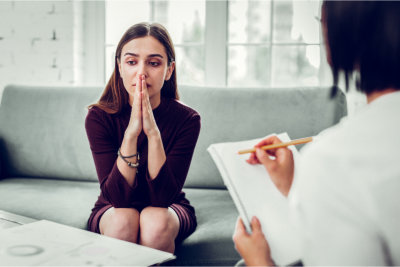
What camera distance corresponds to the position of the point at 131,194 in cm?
124

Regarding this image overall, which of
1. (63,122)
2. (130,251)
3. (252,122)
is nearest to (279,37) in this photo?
(252,122)

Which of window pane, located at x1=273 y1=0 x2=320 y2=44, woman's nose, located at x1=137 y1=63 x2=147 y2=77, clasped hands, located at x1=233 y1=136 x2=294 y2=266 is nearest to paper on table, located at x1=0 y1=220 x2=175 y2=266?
clasped hands, located at x1=233 y1=136 x2=294 y2=266

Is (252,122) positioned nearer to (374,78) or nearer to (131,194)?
(131,194)

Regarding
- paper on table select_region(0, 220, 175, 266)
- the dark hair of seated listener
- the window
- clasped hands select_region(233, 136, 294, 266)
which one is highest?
the window

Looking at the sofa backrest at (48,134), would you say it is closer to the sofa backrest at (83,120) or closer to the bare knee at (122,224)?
the sofa backrest at (83,120)

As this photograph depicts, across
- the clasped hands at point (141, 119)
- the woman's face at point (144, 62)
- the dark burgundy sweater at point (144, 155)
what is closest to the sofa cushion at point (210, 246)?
the dark burgundy sweater at point (144, 155)

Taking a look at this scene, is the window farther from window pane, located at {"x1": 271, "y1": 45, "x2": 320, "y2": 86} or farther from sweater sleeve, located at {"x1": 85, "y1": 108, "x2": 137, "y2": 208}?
sweater sleeve, located at {"x1": 85, "y1": 108, "x2": 137, "y2": 208}

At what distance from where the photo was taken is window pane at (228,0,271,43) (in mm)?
2344

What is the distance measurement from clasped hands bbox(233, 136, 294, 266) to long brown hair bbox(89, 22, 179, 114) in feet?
2.52

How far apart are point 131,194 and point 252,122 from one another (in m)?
0.73

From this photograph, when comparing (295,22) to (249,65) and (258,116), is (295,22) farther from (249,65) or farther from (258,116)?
(258,116)

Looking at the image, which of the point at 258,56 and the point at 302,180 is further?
the point at 258,56

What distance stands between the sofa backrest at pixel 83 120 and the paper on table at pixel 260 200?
1.01 m

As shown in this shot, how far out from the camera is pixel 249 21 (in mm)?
2363
